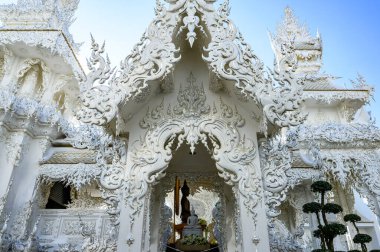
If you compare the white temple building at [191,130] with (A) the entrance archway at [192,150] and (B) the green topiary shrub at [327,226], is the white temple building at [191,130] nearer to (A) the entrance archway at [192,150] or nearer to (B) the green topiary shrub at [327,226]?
(A) the entrance archway at [192,150]

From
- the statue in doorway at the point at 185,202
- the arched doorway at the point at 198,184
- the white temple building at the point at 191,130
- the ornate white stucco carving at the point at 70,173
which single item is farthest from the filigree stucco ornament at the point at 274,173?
the ornate white stucco carving at the point at 70,173

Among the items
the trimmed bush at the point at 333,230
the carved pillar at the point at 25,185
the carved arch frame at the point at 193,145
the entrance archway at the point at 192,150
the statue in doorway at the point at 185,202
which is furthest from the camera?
the carved pillar at the point at 25,185

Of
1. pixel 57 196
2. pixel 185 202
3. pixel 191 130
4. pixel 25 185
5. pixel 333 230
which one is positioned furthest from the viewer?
pixel 57 196

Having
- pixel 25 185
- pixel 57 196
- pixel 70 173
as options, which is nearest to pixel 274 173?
pixel 70 173

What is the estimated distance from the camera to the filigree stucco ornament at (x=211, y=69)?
3.51 metres

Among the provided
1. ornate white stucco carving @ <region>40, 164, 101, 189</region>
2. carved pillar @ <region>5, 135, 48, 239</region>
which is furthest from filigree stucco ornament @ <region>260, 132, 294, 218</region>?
carved pillar @ <region>5, 135, 48, 239</region>

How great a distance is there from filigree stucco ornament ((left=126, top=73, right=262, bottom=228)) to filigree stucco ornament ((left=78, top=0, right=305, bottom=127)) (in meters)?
0.60

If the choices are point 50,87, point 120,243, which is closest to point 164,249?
point 120,243

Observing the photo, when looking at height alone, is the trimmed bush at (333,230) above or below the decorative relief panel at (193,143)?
below

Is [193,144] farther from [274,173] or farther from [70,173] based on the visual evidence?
[70,173]

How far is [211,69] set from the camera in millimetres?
3879

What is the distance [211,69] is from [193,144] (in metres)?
1.12

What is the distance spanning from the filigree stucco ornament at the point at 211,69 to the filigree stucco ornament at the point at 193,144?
60 centimetres

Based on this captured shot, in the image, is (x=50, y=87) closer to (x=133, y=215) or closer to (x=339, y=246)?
(x=133, y=215)
